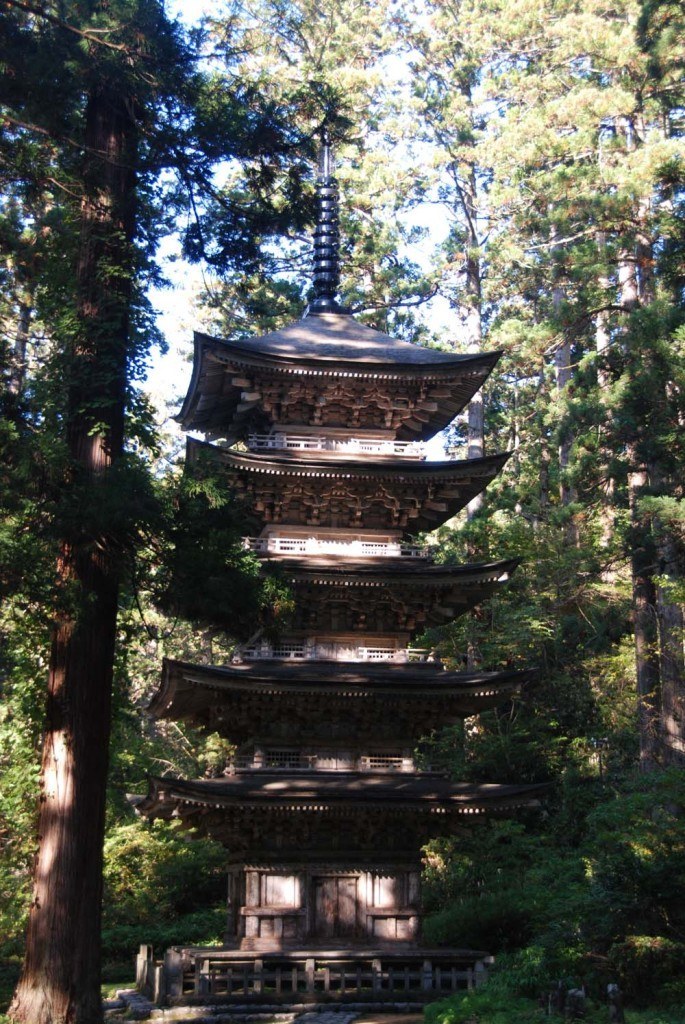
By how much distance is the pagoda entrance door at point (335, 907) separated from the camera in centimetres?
1672

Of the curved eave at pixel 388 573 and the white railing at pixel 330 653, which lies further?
the white railing at pixel 330 653

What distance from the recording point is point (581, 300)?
76.2ft

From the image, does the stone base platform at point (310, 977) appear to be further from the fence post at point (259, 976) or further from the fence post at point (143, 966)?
the fence post at point (143, 966)

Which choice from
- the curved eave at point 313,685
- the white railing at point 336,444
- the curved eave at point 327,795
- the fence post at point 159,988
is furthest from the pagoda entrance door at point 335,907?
the white railing at point 336,444

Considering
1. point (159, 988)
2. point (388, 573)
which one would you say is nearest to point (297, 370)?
point (388, 573)

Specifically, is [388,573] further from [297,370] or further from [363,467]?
[297,370]

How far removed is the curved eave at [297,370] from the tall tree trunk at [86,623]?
17.4ft

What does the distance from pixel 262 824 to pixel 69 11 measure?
1122 centimetres

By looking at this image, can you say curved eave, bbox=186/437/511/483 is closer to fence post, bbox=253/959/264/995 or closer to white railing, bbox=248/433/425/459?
white railing, bbox=248/433/425/459

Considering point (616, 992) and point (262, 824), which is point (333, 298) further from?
point (616, 992)

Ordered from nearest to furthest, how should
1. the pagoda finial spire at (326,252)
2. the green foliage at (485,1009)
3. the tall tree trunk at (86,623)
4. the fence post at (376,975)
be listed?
the tall tree trunk at (86,623) → the green foliage at (485,1009) → the fence post at (376,975) → the pagoda finial spire at (326,252)

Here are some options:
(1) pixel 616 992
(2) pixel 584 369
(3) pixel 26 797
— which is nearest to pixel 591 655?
(2) pixel 584 369

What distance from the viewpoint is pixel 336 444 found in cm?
1928

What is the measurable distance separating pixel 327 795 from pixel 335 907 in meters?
1.92
